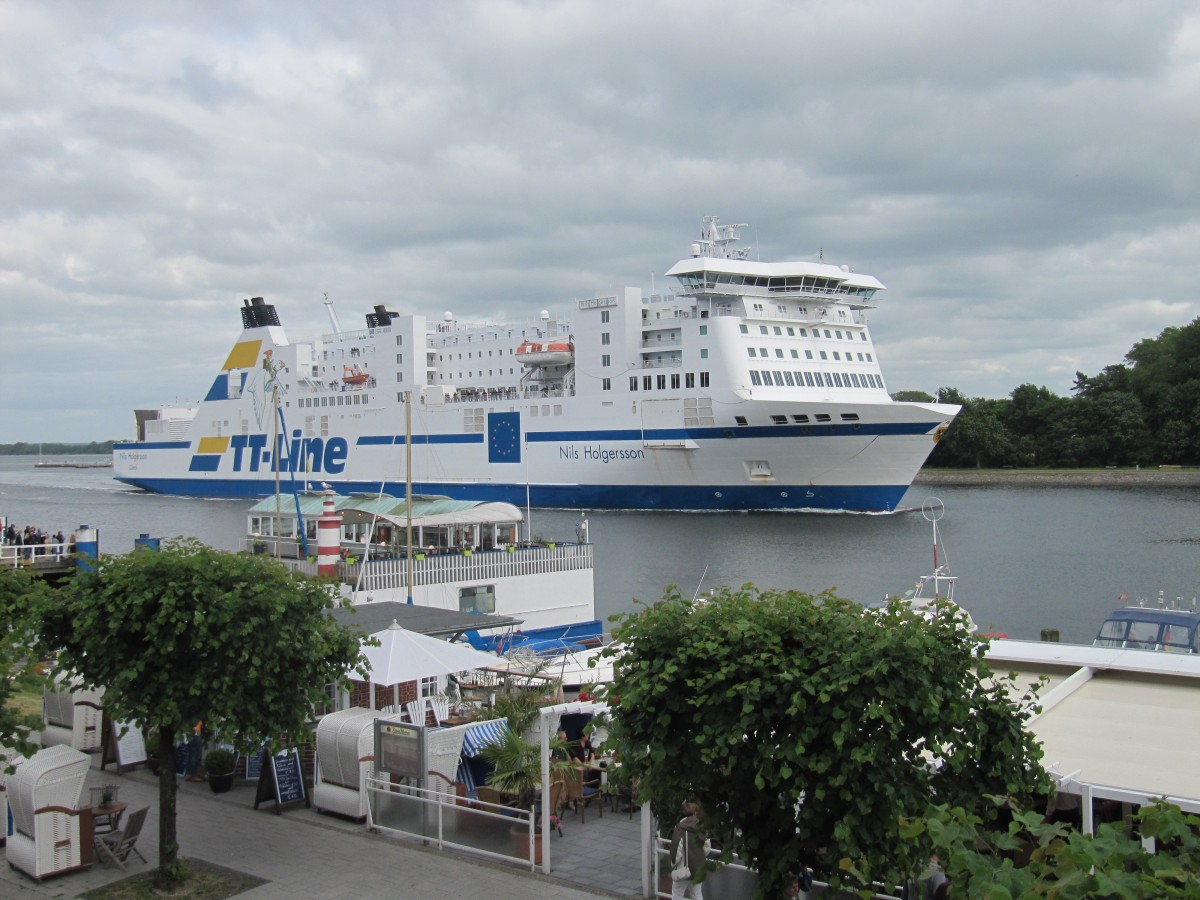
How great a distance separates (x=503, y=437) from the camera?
48.5 meters

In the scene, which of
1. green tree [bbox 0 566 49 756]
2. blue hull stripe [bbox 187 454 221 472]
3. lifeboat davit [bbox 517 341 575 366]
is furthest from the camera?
blue hull stripe [bbox 187 454 221 472]

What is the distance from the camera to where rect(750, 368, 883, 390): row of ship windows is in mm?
41094

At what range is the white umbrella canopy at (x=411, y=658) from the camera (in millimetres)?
9039

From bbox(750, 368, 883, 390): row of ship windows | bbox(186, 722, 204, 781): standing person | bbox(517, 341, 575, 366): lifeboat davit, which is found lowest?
bbox(186, 722, 204, 781): standing person

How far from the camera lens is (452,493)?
5166cm

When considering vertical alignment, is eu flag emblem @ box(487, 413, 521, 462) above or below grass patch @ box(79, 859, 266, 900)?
above

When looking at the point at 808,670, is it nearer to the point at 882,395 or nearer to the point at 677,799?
the point at 677,799

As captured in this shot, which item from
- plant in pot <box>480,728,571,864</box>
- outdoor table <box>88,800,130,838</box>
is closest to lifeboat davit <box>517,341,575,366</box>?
plant in pot <box>480,728,571,864</box>

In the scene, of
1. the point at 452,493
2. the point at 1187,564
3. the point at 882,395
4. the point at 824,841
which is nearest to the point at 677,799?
the point at 824,841

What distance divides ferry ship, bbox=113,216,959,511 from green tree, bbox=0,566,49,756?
23.4 meters

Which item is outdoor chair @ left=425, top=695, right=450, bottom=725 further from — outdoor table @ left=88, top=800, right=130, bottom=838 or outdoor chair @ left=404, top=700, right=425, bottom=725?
outdoor table @ left=88, top=800, right=130, bottom=838

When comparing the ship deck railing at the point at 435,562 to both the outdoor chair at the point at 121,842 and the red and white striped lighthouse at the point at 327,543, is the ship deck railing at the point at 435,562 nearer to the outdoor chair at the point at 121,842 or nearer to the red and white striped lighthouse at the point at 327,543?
the red and white striped lighthouse at the point at 327,543

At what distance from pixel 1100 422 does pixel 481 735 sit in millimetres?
68904

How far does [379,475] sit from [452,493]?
4795mm
